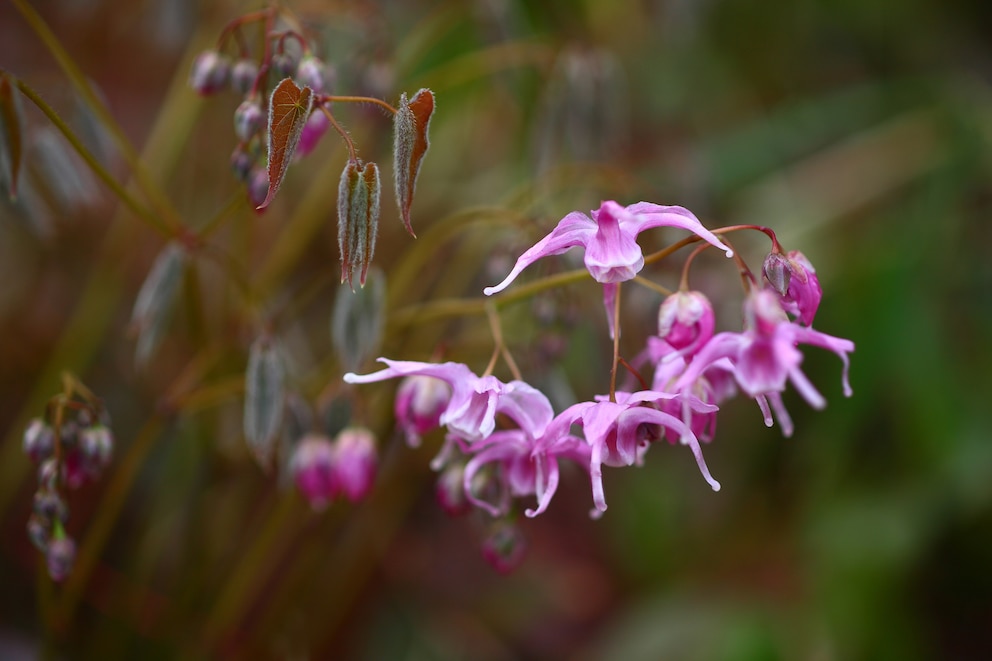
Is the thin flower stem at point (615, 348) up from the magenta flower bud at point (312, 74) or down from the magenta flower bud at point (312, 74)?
down

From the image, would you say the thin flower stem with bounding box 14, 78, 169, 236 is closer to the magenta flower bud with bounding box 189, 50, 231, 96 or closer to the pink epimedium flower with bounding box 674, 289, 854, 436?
the magenta flower bud with bounding box 189, 50, 231, 96

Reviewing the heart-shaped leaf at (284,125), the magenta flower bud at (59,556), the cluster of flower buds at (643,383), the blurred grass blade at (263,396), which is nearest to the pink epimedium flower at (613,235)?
the cluster of flower buds at (643,383)

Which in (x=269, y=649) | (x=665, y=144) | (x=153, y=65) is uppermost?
(x=153, y=65)

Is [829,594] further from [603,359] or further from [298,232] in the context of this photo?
[298,232]

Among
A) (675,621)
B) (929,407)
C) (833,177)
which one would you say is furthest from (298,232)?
(833,177)

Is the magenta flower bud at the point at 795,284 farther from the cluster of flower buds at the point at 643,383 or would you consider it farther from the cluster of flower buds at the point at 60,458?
the cluster of flower buds at the point at 60,458
